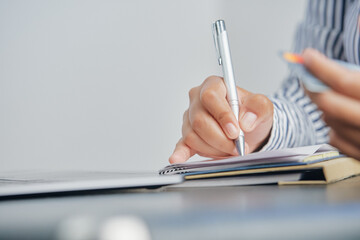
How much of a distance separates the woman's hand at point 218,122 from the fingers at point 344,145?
23 cm

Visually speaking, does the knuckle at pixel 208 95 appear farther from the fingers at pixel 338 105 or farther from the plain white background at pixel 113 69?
the plain white background at pixel 113 69

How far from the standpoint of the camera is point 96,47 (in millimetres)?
1984

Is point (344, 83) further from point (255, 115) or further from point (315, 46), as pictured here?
point (315, 46)

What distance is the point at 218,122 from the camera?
0.58 meters

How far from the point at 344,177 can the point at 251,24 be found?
5.87ft

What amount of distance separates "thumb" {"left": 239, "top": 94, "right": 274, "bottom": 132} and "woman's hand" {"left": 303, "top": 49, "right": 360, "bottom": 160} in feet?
0.80

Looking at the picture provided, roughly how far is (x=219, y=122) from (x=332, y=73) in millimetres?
312

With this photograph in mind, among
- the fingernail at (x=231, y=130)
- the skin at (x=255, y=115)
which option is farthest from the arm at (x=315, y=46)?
the fingernail at (x=231, y=130)

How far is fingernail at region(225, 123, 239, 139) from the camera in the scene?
0.54m

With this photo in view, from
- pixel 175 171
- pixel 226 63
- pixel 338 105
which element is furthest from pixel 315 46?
pixel 338 105

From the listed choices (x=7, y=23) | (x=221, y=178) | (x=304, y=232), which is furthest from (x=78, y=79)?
(x=304, y=232)

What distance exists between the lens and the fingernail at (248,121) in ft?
1.78

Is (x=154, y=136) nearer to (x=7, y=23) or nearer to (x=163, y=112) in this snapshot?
(x=163, y=112)

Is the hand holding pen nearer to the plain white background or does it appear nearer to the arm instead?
the arm
